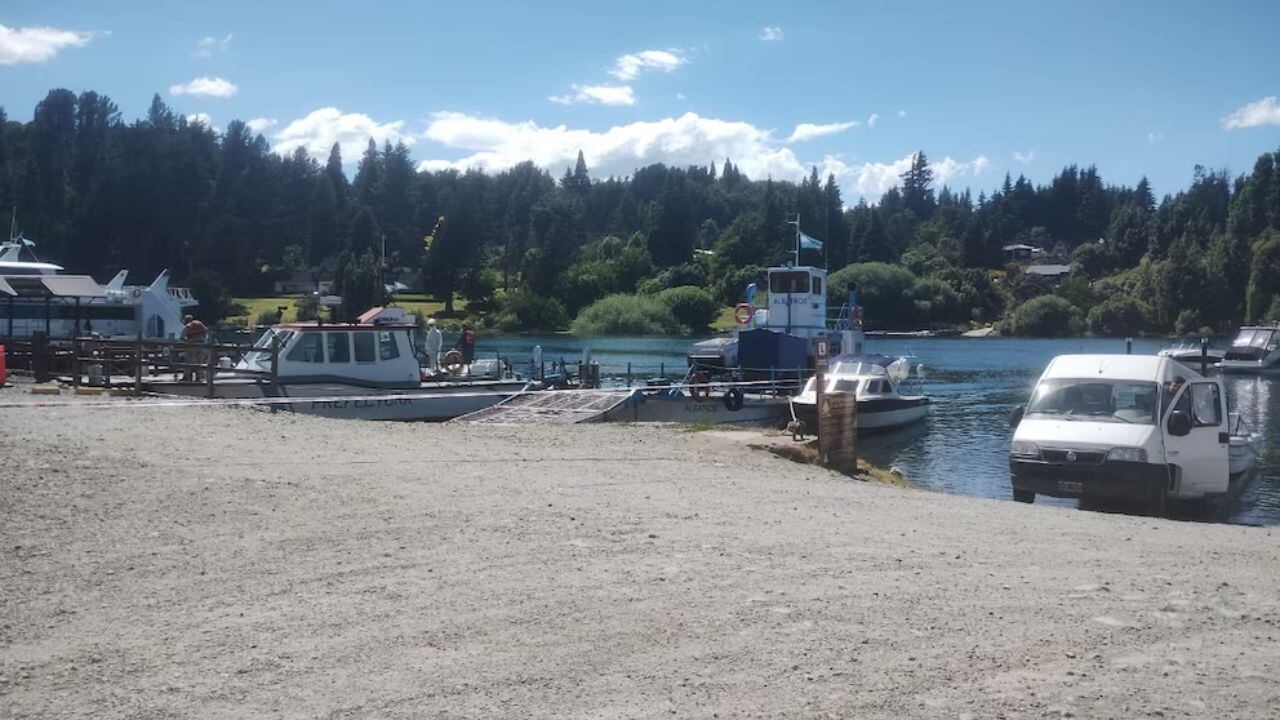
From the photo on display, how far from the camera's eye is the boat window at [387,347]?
24.5 metres

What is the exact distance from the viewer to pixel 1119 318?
12281cm

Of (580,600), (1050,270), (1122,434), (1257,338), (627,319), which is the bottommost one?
(580,600)

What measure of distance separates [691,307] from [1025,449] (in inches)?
4187

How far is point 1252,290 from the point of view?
115688 millimetres

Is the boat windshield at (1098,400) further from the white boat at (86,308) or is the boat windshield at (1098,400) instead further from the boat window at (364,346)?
the white boat at (86,308)

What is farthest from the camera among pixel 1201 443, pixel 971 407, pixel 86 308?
pixel 971 407

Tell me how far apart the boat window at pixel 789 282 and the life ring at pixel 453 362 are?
1164 cm

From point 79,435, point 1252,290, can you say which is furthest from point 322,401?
point 1252,290

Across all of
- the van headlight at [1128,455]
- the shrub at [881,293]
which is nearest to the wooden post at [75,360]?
the van headlight at [1128,455]

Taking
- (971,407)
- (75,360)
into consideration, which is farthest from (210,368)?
(971,407)

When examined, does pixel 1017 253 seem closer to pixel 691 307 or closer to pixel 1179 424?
pixel 691 307

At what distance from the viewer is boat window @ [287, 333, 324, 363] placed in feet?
77.7

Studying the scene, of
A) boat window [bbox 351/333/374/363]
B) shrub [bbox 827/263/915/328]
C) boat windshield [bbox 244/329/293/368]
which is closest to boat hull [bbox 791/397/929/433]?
boat window [bbox 351/333/374/363]

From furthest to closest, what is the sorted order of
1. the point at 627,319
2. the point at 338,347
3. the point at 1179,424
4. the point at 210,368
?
the point at 627,319
the point at 338,347
the point at 210,368
the point at 1179,424
